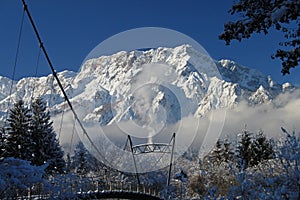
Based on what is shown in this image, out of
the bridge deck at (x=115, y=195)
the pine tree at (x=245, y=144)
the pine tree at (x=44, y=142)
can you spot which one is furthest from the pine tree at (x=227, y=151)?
the pine tree at (x=44, y=142)

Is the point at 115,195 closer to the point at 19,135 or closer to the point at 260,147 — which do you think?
the point at 19,135

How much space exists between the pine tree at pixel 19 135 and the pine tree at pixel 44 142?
781 mm

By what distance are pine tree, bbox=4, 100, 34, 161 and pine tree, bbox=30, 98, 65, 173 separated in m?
0.78

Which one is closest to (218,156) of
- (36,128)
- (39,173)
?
(36,128)

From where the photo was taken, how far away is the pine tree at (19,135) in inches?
1096

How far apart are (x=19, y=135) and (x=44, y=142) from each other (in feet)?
7.40

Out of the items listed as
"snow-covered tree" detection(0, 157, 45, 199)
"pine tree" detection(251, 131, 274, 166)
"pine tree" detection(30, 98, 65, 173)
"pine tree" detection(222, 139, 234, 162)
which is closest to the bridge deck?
"pine tree" detection(30, 98, 65, 173)

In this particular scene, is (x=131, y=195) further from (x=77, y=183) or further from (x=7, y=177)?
(x=7, y=177)

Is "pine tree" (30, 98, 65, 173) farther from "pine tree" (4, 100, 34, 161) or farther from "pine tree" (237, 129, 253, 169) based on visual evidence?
"pine tree" (237, 129, 253, 169)

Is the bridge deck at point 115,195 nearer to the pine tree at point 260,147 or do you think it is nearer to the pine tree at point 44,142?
the pine tree at point 44,142

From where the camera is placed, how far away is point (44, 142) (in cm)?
3088

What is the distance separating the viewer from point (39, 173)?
35.0ft

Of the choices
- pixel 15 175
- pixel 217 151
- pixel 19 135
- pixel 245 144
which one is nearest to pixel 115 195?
pixel 19 135

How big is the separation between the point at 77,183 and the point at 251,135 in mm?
29674
